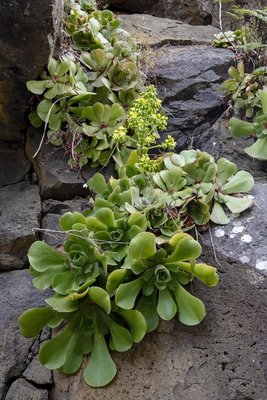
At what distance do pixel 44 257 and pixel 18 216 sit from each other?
16.1 inches

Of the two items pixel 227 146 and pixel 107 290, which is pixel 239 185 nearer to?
pixel 227 146

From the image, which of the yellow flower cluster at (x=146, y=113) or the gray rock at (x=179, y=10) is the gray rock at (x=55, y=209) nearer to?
the yellow flower cluster at (x=146, y=113)

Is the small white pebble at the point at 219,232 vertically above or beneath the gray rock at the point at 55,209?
above

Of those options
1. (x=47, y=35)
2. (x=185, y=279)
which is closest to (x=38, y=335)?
(x=185, y=279)

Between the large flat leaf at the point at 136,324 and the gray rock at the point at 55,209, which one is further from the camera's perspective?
the gray rock at the point at 55,209

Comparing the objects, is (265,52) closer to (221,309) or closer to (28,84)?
(28,84)

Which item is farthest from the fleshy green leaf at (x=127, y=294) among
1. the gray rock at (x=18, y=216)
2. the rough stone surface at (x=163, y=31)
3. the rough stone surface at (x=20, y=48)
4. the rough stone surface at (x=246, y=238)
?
the rough stone surface at (x=163, y=31)

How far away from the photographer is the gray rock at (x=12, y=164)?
2195 mm

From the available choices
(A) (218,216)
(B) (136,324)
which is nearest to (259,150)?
(A) (218,216)

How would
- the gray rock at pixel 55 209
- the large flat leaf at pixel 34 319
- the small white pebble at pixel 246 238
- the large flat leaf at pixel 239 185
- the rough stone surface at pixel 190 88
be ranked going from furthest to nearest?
1. the rough stone surface at pixel 190 88
2. the gray rock at pixel 55 209
3. the large flat leaf at pixel 239 185
4. the small white pebble at pixel 246 238
5. the large flat leaf at pixel 34 319

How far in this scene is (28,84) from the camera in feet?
6.83

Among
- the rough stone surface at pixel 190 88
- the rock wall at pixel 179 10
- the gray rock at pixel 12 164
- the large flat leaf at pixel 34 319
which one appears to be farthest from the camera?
the rock wall at pixel 179 10

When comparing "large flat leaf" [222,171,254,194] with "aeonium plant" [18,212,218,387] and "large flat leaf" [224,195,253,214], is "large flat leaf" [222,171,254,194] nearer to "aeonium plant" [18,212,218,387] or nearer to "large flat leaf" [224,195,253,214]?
"large flat leaf" [224,195,253,214]

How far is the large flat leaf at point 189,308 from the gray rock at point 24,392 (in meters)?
0.51
